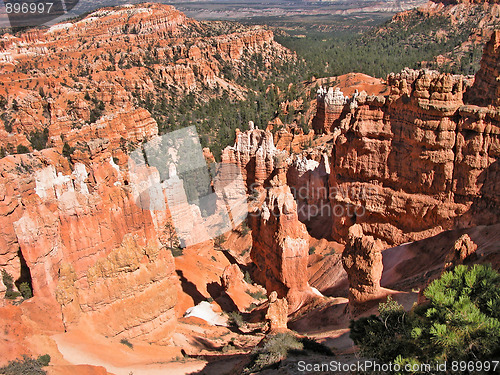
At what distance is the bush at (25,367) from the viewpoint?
10464mm

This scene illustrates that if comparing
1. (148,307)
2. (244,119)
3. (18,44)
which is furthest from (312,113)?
(18,44)

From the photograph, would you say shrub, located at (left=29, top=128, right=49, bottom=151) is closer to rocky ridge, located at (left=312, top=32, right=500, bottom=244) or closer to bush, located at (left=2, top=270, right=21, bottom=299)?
bush, located at (left=2, top=270, right=21, bottom=299)

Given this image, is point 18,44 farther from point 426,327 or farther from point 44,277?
point 426,327

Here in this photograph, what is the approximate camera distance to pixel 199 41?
351ft

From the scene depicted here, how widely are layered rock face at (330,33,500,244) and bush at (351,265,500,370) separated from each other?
10.7 metres

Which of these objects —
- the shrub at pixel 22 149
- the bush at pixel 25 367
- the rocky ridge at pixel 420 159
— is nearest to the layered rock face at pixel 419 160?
the rocky ridge at pixel 420 159

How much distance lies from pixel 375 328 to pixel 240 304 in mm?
12482

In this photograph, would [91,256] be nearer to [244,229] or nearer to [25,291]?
[25,291]

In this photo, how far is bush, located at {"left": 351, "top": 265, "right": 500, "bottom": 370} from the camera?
7191 mm

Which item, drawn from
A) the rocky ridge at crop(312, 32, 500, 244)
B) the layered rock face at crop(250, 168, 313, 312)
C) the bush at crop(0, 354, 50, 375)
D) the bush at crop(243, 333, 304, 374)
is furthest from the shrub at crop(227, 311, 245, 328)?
the bush at crop(0, 354, 50, 375)

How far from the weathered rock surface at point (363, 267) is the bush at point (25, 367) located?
10.1 metres

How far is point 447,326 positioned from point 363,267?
7.79 m

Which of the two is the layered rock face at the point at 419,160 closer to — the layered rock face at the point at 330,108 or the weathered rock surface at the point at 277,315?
the weathered rock surface at the point at 277,315

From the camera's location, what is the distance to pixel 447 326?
7.41m
